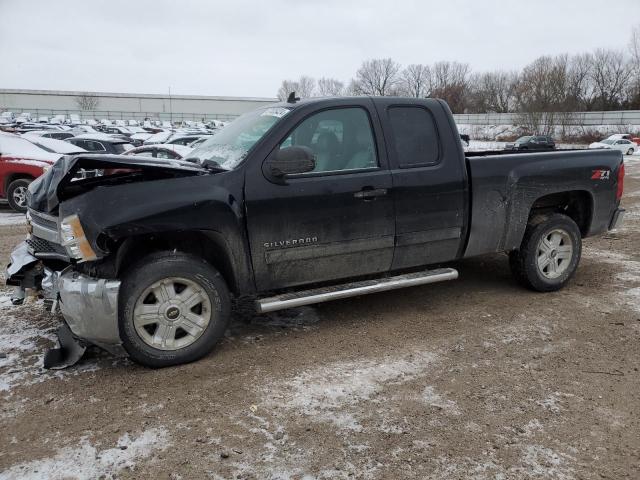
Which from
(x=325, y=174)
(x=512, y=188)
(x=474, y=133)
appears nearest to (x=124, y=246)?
(x=325, y=174)

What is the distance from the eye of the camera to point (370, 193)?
164 inches

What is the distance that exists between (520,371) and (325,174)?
6.60 feet

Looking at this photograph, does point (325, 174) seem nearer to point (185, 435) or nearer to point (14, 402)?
point (185, 435)

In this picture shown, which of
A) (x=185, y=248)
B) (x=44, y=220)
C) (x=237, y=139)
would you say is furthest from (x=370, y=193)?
(x=44, y=220)

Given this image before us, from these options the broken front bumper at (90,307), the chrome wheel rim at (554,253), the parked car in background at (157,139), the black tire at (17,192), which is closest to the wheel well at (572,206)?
the chrome wheel rim at (554,253)

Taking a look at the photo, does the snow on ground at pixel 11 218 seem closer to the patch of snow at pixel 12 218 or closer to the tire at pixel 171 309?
the patch of snow at pixel 12 218

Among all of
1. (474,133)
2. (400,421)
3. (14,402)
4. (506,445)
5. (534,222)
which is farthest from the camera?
(474,133)

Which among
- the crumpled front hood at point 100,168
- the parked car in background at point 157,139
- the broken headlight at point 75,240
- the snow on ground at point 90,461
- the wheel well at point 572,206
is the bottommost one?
the snow on ground at point 90,461

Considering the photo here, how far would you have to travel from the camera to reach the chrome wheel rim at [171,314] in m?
3.59

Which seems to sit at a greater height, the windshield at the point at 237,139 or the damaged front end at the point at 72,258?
the windshield at the point at 237,139

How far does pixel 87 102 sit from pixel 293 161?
86.8m

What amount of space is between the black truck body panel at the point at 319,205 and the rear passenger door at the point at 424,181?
10mm

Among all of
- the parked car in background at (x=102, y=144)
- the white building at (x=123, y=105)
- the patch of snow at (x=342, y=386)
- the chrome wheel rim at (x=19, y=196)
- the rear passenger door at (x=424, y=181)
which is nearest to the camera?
the patch of snow at (x=342, y=386)

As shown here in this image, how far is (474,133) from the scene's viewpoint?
62.8 metres
